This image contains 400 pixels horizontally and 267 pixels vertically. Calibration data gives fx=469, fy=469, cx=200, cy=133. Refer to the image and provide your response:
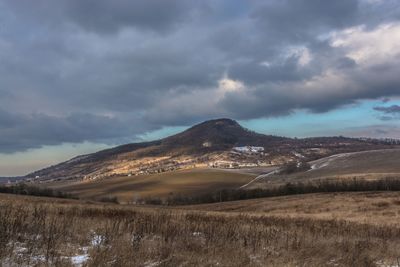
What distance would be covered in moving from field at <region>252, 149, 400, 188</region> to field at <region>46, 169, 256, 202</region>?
14520 millimetres

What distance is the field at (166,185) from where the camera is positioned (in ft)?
483

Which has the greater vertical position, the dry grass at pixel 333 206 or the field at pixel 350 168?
the field at pixel 350 168

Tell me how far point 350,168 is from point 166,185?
62.6 m

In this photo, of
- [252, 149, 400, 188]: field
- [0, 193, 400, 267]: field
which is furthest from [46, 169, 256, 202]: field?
[0, 193, 400, 267]: field

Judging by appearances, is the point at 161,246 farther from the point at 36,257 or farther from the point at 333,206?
the point at 333,206

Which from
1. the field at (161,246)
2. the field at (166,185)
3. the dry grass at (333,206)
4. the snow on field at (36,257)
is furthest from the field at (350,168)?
the snow on field at (36,257)

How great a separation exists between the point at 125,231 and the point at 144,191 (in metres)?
144

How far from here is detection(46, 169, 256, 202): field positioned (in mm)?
147250

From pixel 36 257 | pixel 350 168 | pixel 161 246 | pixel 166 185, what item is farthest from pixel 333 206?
pixel 166 185

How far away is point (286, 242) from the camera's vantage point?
1330cm

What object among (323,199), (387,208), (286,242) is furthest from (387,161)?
(286,242)

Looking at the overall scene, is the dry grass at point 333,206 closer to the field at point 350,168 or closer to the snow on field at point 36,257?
the field at point 350,168

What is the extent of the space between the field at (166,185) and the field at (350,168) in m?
14.5

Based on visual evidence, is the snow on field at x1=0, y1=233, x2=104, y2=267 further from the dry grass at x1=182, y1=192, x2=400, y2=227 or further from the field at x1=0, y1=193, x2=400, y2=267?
the dry grass at x1=182, y1=192, x2=400, y2=227
